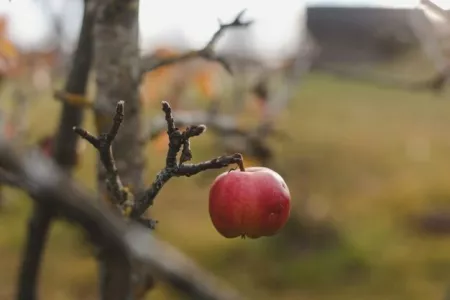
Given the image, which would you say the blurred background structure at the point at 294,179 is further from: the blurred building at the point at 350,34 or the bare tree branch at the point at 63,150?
the blurred building at the point at 350,34

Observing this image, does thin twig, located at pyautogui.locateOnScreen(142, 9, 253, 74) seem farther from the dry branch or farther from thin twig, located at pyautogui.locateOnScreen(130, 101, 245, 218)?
the dry branch

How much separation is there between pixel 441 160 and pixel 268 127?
3409mm

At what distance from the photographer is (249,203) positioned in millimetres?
937

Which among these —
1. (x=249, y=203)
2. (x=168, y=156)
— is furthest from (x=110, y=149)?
(x=249, y=203)

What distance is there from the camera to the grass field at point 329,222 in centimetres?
363

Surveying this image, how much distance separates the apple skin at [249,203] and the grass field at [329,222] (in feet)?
4.96

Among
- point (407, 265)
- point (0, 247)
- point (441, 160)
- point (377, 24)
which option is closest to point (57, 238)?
point (0, 247)

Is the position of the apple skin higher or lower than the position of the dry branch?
lower

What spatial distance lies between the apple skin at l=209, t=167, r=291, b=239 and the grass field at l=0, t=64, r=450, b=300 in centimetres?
151

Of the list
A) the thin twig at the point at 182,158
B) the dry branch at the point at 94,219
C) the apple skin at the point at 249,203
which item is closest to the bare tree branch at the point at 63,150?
the apple skin at the point at 249,203

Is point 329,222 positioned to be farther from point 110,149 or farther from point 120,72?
point 110,149

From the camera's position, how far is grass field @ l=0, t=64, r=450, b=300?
11.9ft

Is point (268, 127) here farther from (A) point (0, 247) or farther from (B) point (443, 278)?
(A) point (0, 247)

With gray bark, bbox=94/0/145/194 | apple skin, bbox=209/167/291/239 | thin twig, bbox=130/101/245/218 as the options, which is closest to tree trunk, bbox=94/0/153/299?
gray bark, bbox=94/0/145/194
